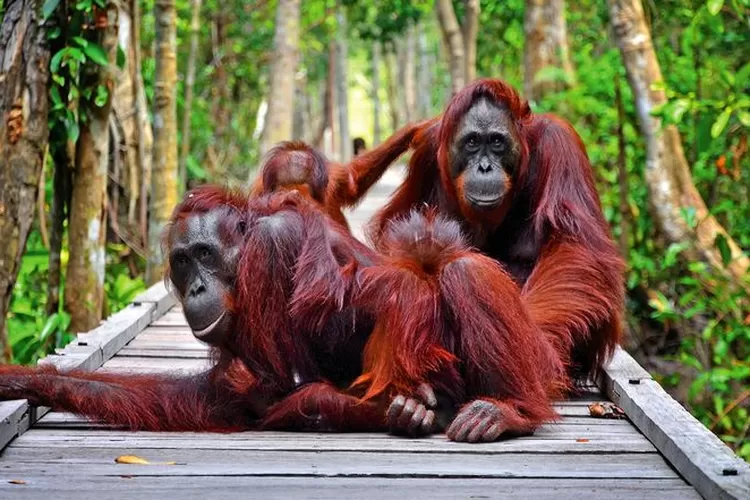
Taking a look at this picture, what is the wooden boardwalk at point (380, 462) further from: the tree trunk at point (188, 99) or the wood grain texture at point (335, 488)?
the tree trunk at point (188, 99)

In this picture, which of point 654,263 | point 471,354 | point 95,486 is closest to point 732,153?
point 654,263

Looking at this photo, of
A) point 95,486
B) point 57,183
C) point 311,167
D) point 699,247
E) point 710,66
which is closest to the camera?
point 95,486

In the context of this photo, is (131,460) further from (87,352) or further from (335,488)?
(87,352)

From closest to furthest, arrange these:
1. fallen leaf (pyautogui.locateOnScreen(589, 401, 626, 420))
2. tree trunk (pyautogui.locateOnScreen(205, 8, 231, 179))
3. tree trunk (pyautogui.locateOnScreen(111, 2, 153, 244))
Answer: fallen leaf (pyautogui.locateOnScreen(589, 401, 626, 420))
tree trunk (pyautogui.locateOnScreen(111, 2, 153, 244))
tree trunk (pyautogui.locateOnScreen(205, 8, 231, 179))

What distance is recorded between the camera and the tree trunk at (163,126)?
6785mm

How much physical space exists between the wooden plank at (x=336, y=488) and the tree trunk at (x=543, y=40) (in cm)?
727

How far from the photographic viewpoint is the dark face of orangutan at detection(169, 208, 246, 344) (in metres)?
3.06

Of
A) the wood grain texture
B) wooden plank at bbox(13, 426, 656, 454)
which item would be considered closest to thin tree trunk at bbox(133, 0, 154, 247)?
wooden plank at bbox(13, 426, 656, 454)

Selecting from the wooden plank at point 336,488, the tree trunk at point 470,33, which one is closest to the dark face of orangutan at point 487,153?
the wooden plank at point 336,488

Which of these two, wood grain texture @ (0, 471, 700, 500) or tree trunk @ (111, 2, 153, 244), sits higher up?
tree trunk @ (111, 2, 153, 244)

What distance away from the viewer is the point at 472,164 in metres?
3.82

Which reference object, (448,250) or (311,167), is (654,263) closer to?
(311,167)

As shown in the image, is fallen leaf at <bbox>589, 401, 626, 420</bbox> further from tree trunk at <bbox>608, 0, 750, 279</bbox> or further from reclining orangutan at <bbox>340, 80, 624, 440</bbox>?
tree trunk at <bbox>608, 0, 750, 279</bbox>

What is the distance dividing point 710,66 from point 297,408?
642 cm
